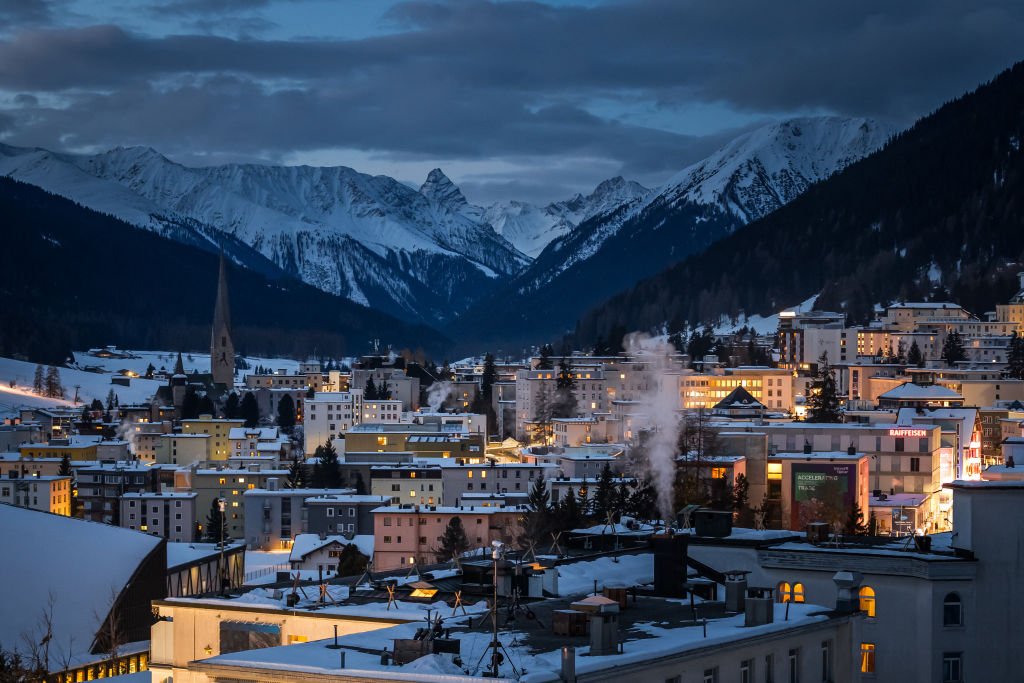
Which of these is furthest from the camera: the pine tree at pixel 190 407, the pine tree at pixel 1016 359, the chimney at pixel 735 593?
the pine tree at pixel 190 407

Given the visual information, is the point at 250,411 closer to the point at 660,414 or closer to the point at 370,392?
the point at 370,392

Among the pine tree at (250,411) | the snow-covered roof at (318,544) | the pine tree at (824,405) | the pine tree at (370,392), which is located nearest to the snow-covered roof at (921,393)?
the pine tree at (824,405)

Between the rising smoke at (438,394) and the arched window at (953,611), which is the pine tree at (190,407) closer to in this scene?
the rising smoke at (438,394)

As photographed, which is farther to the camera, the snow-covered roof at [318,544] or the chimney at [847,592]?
the snow-covered roof at [318,544]

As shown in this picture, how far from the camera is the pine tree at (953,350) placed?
437 feet

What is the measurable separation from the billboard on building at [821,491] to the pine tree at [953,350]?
60.9m

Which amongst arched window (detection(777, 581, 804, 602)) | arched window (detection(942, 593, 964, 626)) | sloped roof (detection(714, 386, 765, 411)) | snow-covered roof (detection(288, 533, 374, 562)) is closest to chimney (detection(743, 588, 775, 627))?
arched window (detection(777, 581, 804, 602))

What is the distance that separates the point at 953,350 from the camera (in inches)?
5305

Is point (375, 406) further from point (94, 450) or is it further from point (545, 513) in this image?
point (545, 513)

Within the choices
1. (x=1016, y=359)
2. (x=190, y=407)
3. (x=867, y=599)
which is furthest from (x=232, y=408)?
(x=867, y=599)

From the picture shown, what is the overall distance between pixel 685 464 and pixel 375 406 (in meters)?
69.2

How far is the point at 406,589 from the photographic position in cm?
2617

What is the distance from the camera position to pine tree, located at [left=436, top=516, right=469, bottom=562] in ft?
242

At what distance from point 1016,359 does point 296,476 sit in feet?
172
